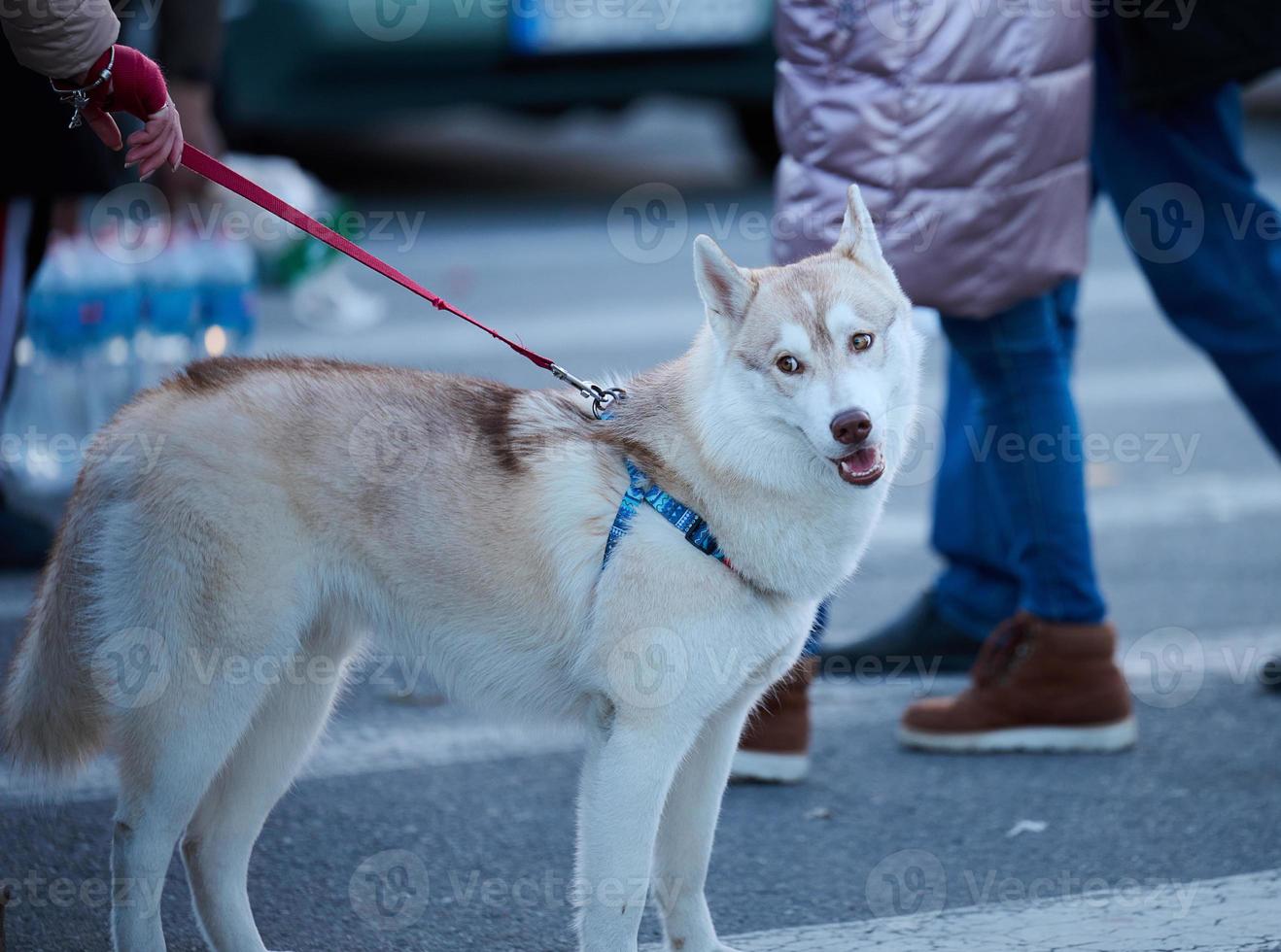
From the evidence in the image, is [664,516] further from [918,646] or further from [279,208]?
[918,646]

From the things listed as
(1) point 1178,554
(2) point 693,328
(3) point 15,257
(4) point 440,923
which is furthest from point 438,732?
(2) point 693,328

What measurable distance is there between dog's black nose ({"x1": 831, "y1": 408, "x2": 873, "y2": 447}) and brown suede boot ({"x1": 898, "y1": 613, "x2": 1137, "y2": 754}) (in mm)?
1457

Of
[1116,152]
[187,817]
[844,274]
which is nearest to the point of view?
[187,817]

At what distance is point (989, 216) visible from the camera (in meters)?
3.70

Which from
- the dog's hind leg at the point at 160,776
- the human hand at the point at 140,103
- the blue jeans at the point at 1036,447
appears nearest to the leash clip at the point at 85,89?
the human hand at the point at 140,103

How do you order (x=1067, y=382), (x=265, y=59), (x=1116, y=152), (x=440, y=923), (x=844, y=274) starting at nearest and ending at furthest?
(x=844, y=274) < (x=440, y=923) < (x=1067, y=382) < (x=1116, y=152) < (x=265, y=59)

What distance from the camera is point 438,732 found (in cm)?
420

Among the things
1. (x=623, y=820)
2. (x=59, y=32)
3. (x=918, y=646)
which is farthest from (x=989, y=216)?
(x=59, y=32)

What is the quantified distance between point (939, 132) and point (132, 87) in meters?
1.73

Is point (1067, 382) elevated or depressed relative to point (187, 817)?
elevated

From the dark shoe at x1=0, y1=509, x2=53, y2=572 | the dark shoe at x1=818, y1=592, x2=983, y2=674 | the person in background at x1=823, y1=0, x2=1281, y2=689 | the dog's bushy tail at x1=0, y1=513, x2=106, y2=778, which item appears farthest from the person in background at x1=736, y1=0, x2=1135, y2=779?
the dark shoe at x1=0, y1=509, x2=53, y2=572

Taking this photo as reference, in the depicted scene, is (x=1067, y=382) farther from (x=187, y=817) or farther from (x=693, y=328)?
(x=693, y=328)

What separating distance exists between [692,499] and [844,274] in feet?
1.67

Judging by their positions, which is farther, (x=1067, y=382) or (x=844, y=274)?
(x=1067, y=382)
